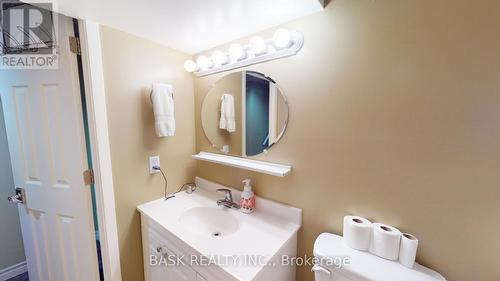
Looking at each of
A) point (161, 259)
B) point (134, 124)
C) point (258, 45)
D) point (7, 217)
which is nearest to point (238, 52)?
point (258, 45)

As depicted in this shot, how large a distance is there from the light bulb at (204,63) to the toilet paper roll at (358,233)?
1.34 meters

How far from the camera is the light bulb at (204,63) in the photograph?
53.7 inches

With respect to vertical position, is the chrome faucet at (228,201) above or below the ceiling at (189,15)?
below

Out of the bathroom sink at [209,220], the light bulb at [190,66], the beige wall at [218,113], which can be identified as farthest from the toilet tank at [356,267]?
the light bulb at [190,66]

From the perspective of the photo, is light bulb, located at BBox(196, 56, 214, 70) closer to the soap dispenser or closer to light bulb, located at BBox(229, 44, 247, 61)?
light bulb, located at BBox(229, 44, 247, 61)

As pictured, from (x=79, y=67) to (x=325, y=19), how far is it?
139cm

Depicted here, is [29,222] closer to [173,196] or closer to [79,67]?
[173,196]

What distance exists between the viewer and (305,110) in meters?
1.02

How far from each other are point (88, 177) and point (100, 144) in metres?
0.22

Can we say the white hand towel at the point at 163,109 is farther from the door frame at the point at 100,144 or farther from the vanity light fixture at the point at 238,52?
the vanity light fixture at the point at 238,52

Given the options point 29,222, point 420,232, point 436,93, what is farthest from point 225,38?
point 29,222

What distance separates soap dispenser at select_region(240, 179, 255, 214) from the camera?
47.2 inches

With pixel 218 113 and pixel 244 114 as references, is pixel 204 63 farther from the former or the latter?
pixel 244 114

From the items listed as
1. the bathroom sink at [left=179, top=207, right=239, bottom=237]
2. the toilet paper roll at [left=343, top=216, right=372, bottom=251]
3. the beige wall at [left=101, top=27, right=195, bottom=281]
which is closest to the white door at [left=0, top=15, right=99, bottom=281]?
the beige wall at [left=101, top=27, right=195, bottom=281]
